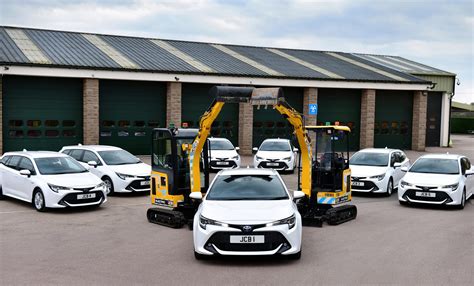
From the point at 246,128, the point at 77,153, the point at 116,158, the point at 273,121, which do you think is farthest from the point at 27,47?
the point at 273,121

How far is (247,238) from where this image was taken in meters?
8.11

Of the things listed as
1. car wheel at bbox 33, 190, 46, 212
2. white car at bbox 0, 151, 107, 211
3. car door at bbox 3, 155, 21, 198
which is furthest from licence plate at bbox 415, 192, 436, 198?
car door at bbox 3, 155, 21, 198

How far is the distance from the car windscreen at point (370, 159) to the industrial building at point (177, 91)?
1323 centimetres

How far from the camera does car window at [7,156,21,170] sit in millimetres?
14275

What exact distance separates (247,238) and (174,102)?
2068 centimetres

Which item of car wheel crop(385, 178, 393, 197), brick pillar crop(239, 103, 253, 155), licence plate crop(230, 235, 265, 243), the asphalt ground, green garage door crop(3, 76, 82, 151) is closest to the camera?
the asphalt ground

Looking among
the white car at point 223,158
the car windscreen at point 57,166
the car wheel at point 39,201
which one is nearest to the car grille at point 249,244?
the car wheel at point 39,201

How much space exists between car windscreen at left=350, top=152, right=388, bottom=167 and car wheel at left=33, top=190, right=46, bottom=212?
905 cm

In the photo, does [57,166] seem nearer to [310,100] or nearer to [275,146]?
[275,146]

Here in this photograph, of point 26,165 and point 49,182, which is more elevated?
point 26,165

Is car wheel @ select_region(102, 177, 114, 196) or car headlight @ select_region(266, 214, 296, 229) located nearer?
car headlight @ select_region(266, 214, 296, 229)

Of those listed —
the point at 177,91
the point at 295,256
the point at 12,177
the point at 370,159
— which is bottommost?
the point at 295,256

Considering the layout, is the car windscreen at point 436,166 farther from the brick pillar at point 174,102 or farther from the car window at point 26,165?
the brick pillar at point 174,102

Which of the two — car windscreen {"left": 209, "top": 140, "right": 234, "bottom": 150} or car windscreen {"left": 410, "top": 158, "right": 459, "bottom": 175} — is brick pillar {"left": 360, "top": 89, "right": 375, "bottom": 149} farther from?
car windscreen {"left": 410, "top": 158, "right": 459, "bottom": 175}
